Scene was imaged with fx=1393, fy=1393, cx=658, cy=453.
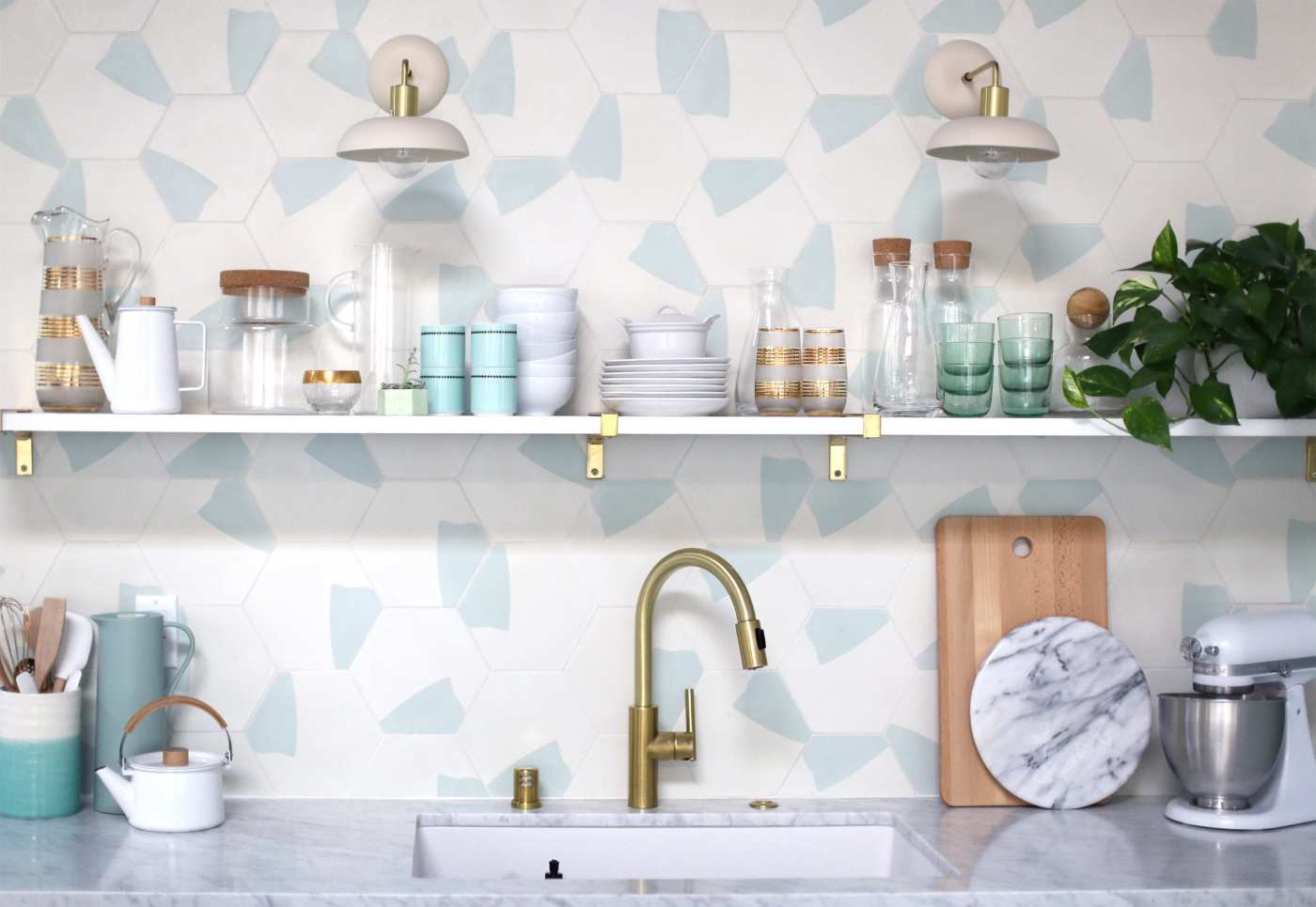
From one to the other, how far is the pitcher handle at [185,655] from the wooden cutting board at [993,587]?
3.76 ft

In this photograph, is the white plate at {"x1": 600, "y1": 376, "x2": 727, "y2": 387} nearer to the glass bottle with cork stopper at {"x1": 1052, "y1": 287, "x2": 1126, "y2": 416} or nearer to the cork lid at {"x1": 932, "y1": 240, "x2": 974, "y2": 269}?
the cork lid at {"x1": 932, "y1": 240, "x2": 974, "y2": 269}

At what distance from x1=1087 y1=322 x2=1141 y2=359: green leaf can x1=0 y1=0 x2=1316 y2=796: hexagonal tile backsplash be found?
0.18 metres

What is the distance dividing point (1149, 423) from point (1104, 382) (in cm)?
10

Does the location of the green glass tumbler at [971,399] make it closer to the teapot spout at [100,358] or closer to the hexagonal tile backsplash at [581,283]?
the hexagonal tile backsplash at [581,283]

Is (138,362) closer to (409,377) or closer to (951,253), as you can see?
(409,377)

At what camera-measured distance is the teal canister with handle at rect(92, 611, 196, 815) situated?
203 cm

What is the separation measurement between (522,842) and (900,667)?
64 cm

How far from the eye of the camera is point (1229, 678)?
6.52 ft

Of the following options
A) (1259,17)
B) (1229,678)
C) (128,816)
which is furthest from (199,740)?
(1259,17)

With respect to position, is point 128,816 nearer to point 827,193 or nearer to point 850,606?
point 850,606

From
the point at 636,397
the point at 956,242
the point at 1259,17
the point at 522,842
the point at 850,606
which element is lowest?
the point at 522,842

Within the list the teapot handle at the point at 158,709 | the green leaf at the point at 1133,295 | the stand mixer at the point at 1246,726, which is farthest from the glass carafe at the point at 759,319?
the teapot handle at the point at 158,709

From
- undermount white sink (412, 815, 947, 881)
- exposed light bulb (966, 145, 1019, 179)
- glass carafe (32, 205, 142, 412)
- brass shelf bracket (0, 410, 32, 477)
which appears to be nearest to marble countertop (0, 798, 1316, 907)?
undermount white sink (412, 815, 947, 881)

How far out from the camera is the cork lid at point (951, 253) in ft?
6.87
